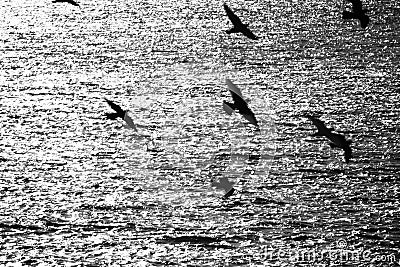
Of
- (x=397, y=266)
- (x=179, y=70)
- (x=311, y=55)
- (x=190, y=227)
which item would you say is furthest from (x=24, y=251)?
(x=311, y=55)

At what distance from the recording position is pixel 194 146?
344 centimetres

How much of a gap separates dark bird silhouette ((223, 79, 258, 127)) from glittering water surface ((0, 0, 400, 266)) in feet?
0.11

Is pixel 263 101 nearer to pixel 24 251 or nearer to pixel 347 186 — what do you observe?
pixel 347 186

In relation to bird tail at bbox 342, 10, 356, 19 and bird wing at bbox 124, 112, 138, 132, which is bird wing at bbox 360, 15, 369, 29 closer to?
bird tail at bbox 342, 10, 356, 19

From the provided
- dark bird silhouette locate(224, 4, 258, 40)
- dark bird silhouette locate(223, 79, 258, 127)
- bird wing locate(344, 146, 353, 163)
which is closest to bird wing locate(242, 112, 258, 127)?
dark bird silhouette locate(223, 79, 258, 127)

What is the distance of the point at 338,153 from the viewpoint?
3385mm

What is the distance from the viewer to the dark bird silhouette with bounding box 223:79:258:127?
381 centimetres

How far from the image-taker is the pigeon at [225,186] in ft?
9.84

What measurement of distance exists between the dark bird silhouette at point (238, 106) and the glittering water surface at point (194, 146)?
1.3 inches

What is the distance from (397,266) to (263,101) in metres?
1.62

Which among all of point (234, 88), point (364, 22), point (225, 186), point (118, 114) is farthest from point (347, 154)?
point (364, 22)

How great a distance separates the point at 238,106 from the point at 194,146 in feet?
2.36

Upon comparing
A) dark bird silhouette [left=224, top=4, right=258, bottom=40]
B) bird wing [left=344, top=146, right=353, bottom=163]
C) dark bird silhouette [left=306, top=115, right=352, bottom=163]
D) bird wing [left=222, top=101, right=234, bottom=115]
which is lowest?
bird wing [left=222, top=101, right=234, bottom=115]

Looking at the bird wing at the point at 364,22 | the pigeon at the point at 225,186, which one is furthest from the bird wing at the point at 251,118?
the bird wing at the point at 364,22
